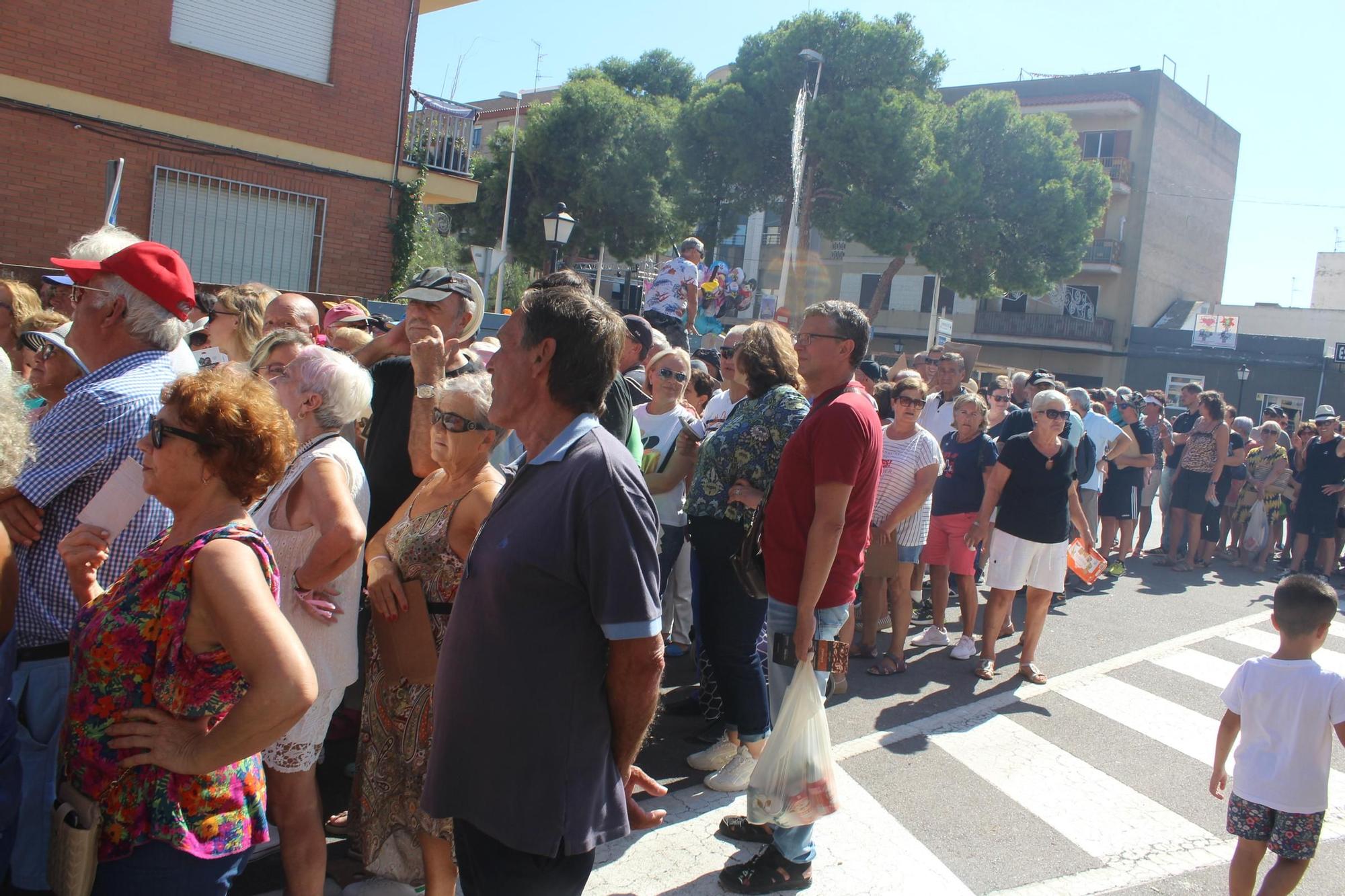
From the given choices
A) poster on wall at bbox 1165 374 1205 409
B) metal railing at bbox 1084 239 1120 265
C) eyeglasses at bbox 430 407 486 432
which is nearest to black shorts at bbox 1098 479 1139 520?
eyeglasses at bbox 430 407 486 432

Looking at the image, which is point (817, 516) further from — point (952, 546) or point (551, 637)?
point (952, 546)

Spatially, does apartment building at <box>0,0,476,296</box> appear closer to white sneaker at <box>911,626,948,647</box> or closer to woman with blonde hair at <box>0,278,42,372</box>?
woman with blonde hair at <box>0,278,42,372</box>

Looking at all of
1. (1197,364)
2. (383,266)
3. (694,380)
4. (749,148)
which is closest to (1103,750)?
(694,380)

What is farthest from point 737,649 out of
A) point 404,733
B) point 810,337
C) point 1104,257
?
point 1104,257

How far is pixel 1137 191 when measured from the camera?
1631 inches

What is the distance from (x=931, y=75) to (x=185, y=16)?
25984mm

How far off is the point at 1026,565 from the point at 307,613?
5143 millimetres

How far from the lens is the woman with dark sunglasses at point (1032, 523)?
22.4 ft

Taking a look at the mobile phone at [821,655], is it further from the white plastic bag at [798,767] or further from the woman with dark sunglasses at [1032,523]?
the woman with dark sunglasses at [1032,523]

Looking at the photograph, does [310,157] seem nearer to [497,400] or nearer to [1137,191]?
[497,400]

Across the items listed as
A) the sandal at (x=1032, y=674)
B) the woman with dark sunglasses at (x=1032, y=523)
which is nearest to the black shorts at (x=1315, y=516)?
the woman with dark sunglasses at (x=1032, y=523)

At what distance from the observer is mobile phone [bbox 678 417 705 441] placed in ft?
18.5

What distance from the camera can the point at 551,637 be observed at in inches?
86.2

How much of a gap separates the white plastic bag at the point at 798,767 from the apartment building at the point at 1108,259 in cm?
3845
